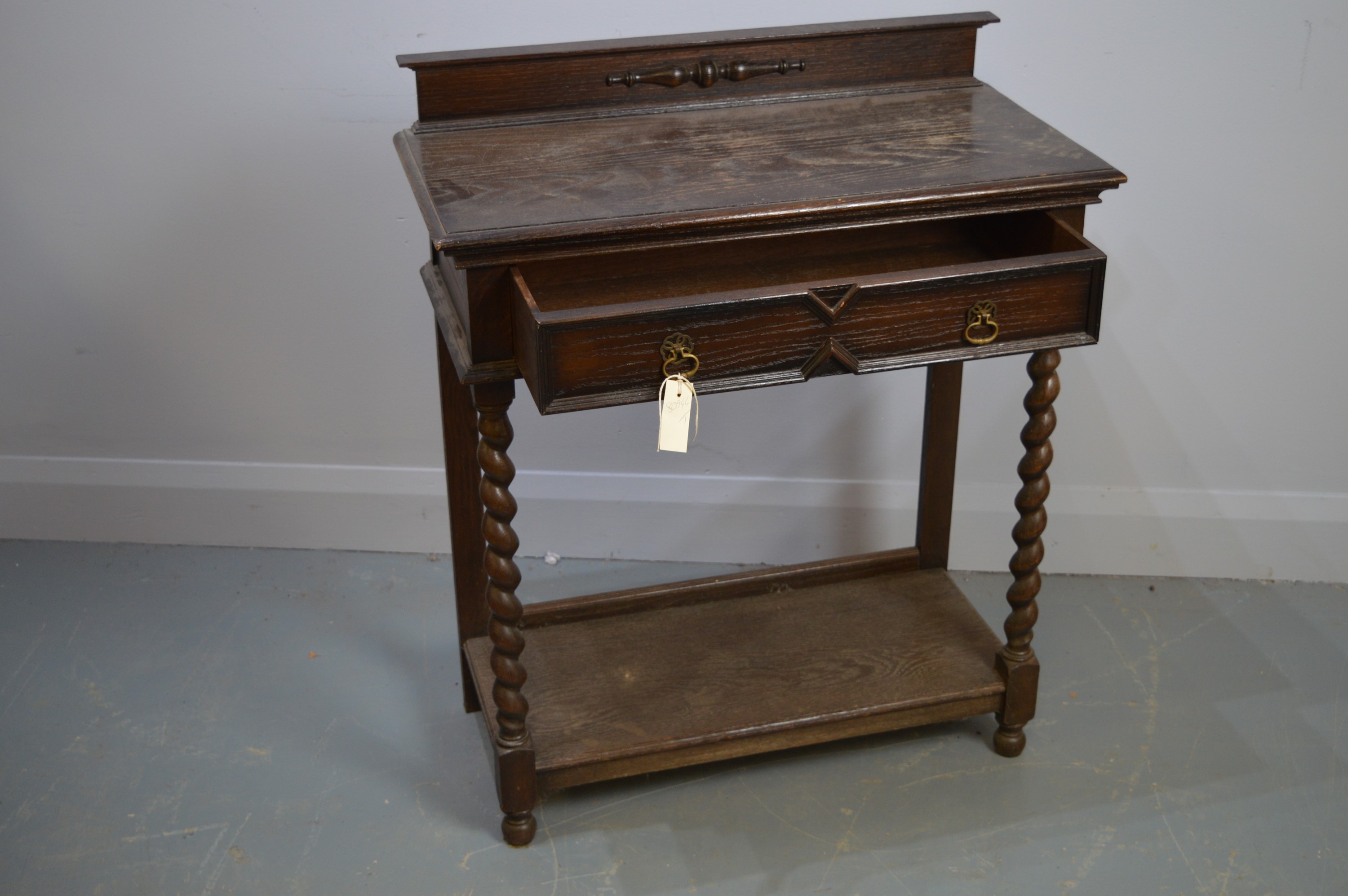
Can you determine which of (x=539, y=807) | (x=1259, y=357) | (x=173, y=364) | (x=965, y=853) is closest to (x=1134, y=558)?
(x=1259, y=357)

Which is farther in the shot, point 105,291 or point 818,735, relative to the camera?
point 105,291

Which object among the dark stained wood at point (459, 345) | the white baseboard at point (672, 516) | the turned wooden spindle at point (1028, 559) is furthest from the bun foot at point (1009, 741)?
the dark stained wood at point (459, 345)

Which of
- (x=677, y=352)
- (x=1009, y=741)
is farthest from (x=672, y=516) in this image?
(x=677, y=352)

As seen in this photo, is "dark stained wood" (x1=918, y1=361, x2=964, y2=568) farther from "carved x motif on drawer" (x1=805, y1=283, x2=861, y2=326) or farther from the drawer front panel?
"carved x motif on drawer" (x1=805, y1=283, x2=861, y2=326)

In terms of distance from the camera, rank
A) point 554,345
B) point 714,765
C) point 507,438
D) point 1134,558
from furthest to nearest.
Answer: point 1134,558, point 714,765, point 507,438, point 554,345

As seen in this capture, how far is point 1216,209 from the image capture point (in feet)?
8.64

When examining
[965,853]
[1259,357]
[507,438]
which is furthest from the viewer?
[1259,357]

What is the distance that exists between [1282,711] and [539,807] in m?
1.45

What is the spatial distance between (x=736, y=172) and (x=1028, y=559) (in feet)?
2.85

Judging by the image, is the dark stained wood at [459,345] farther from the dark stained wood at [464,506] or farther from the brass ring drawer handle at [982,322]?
the brass ring drawer handle at [982,322]

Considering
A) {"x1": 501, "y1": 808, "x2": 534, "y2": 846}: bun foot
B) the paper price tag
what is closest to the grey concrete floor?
{"x1": 501, "y1": 808, "x2": 534, "y2": 846}: bun foot

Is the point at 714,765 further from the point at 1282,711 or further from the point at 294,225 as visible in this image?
the point at 294,225

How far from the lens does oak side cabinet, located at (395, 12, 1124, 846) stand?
1.80m

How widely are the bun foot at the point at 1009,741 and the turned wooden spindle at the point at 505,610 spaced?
873 millimetres
